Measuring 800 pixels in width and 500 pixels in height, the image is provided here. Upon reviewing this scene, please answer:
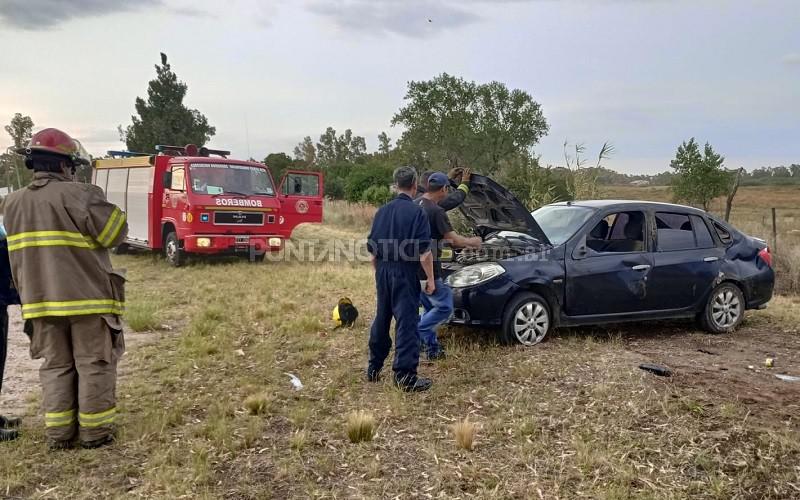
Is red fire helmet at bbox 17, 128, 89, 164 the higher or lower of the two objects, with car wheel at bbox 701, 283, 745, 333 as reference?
higher

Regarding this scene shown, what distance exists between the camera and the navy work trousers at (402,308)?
4.52 m

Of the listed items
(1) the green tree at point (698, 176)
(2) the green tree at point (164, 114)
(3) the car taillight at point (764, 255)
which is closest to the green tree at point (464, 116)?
(2) the green tree at point (164, 114)

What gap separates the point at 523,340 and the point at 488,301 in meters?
0.56

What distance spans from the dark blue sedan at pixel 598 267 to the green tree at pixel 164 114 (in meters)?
28.2

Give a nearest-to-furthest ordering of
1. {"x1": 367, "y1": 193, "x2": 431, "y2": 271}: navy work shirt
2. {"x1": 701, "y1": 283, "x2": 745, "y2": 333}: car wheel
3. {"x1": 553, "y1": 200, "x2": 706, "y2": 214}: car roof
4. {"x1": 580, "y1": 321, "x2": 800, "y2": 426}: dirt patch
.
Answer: {"x1": 580, "y1": 321, "x2": 800, "y2": 426}: dirt patch < {"x1": 367, "y1": 193, "x2": 431, "y2": 271}: navy work shirt < {"x1": 553, "y1": 200, "x2": 706, "y2": 214}: car roof < {"x1": 701, "y1": 283, "x2": 745, "y2": 333}: car wheel

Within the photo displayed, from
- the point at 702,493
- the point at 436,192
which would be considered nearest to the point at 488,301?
the point at 436,192

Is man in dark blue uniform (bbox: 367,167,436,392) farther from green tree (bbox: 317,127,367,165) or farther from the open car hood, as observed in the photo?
green tree (bbox: 317,127,367,165)

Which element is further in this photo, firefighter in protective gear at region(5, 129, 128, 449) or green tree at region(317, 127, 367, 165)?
green tree at region(317, 127, 367, 165)

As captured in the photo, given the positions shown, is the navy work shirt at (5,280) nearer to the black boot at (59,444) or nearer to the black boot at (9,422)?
the black boot at (9,422)

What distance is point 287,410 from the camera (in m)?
4.39

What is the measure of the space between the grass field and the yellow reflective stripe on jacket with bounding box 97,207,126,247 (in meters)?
1.32

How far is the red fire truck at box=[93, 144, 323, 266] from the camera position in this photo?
11195 mm

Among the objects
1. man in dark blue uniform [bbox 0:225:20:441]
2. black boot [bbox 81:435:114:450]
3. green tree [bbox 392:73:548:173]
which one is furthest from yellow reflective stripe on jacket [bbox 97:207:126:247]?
green tree [bbox 392:73:548:173]

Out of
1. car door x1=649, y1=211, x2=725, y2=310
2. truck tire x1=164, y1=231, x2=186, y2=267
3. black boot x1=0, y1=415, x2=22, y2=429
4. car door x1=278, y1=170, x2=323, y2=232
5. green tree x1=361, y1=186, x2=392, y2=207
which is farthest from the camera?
green tree x1=361, y1=186, x2=392, y2=207
